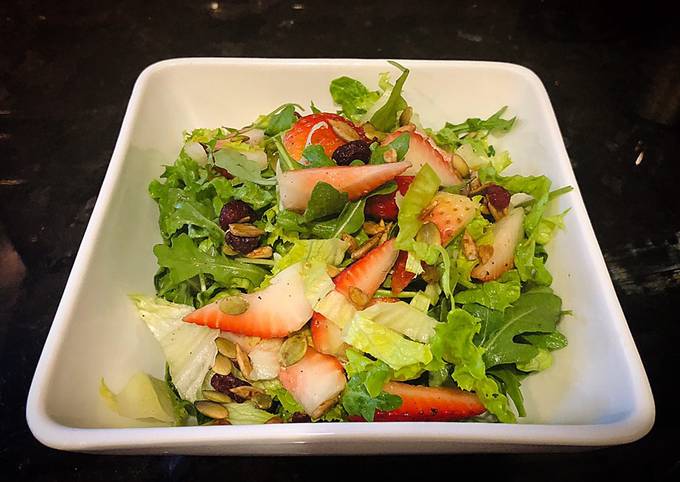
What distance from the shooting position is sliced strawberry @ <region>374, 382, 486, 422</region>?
1180mm

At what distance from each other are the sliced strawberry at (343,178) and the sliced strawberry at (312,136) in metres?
0.14

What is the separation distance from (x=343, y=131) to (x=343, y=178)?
217mm

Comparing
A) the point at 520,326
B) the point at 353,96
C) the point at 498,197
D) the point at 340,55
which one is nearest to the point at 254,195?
the point at 353,96

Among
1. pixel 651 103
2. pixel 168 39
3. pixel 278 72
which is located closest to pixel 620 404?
pixel 278 72

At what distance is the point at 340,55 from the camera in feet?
7.86

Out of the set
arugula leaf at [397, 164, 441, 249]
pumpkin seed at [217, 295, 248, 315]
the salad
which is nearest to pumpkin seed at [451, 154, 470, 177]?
the salad

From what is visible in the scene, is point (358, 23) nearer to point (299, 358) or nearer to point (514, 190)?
point (514, 190)

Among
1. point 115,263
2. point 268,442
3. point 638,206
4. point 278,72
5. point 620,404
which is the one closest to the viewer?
point 268,442

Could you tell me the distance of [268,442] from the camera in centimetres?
102

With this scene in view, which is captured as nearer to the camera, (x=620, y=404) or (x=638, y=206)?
(x=620, y=404)

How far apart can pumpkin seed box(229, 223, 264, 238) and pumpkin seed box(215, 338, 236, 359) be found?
0.27m

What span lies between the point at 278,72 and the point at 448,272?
0.89 meters

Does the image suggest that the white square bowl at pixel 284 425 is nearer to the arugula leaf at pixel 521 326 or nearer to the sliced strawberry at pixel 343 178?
the arugula leaf at pixel 521 326

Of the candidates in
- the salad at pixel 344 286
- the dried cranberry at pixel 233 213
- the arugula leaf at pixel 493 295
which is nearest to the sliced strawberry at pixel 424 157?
the salad at pixel 344 286
